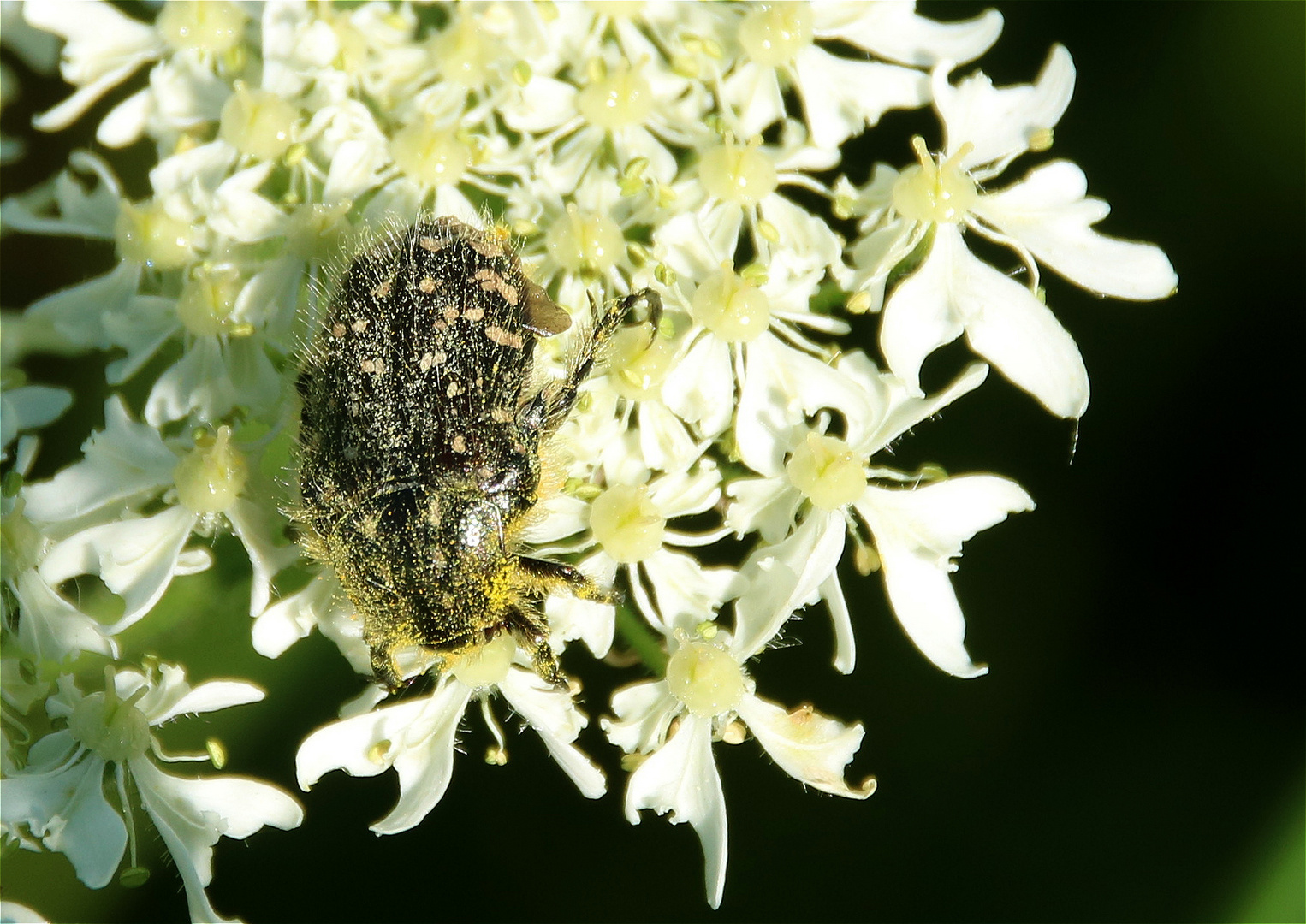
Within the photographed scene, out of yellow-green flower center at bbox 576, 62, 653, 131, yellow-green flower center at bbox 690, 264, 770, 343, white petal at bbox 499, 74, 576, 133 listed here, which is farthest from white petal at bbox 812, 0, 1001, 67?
yellow-green flower center at bbox 690, 264, 770, 343

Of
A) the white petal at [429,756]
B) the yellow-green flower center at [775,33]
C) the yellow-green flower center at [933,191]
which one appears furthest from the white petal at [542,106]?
the white petal at [429,756]

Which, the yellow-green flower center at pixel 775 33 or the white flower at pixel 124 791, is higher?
the yellow-green flower center at pixel 775 33

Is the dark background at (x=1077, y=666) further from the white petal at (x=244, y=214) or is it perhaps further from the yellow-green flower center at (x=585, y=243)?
the yellow-green flower center at (x=585, y=243)

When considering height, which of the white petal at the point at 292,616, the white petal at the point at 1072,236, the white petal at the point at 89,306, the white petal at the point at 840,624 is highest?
the white petal at the point at 1072,236

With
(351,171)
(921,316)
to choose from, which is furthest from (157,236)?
(921,316)

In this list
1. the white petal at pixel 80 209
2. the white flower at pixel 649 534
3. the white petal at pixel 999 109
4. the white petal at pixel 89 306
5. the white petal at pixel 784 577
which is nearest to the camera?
the white petal at pixel 784 577

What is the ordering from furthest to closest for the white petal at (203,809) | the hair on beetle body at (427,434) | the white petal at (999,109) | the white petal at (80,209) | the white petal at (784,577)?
1. the white petal at (80,209)
2. the white petal at (999,109)
3. the white petal at (203,809)
4. the white petal at (784,577)
5. the hair on beetle body at (427,434)
